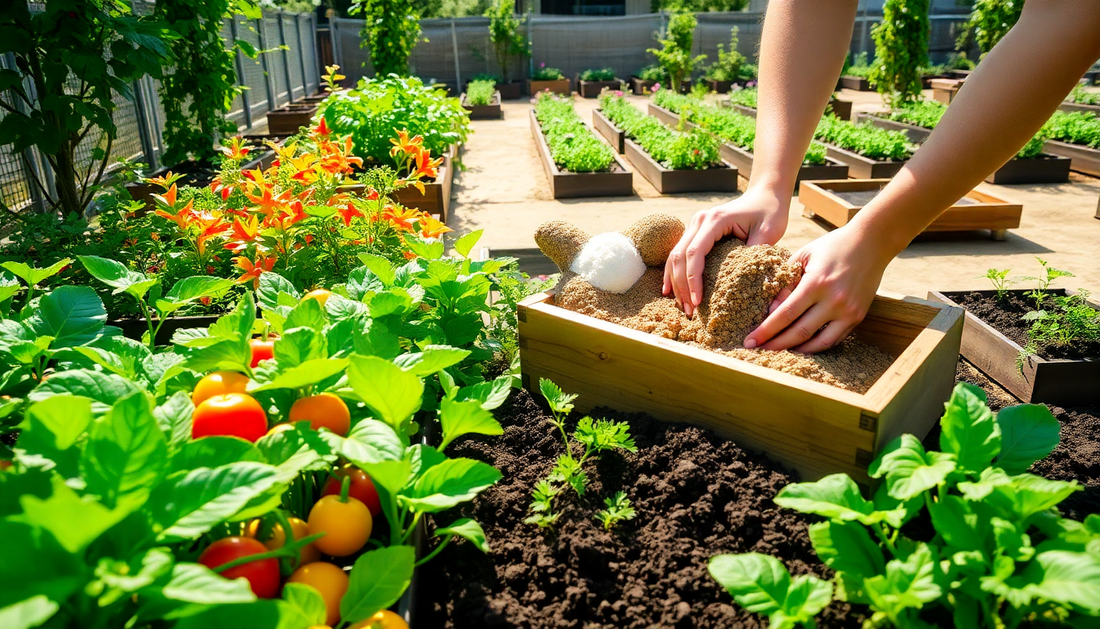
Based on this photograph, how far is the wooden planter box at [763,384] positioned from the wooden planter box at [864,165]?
604cm

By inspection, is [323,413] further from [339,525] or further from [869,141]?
[869,141]

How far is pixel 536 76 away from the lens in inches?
742

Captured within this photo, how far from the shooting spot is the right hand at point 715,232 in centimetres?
166

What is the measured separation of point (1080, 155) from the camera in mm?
7730

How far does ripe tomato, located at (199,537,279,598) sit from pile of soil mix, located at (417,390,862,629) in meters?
0.26

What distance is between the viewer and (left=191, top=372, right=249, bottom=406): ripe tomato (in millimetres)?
1140

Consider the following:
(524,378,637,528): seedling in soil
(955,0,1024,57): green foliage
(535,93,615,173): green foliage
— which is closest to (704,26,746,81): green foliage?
(955,0,1024,57): green foliage

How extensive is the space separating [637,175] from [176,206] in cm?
630

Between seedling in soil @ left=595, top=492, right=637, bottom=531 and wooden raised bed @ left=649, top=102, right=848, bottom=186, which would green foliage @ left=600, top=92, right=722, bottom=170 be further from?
seedling in soil @ left=595, top=492, right=637, bottom=531

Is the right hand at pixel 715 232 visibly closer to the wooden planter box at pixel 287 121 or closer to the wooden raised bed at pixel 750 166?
the wooden raised bed at pixel 750 166

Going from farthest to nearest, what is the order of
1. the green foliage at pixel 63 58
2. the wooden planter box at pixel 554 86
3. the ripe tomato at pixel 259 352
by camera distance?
the wooden planter box at pixel 554 86 → the green foliage at pixel 63 58 → the ripe tomato at pixel 259 352

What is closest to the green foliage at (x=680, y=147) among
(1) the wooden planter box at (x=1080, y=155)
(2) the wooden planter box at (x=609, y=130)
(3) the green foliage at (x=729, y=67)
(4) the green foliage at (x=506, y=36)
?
(2) the wooden planter box at (x=609, y=130)

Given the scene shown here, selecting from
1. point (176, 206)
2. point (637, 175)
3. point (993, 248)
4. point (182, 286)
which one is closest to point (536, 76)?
point (637, 175)

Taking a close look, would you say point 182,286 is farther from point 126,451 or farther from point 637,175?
point 637,175
